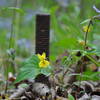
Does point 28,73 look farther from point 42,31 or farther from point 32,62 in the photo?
point 42,31

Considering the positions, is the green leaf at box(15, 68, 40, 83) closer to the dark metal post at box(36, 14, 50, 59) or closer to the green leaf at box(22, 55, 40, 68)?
the green leaf at box(22, 55, 40, 68)

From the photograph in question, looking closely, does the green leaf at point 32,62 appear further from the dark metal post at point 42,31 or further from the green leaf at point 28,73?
the dark metal post at point 42,31

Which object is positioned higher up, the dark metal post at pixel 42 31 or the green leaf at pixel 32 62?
the dark metal post at pixel 42 31

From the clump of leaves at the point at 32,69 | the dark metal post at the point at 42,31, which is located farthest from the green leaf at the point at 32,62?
the dark metal post at the point at 42,31

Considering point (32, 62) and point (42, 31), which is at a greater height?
point (42, 31)

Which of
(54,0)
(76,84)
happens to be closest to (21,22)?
→ (54,0)

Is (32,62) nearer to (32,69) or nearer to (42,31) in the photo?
(32,69)

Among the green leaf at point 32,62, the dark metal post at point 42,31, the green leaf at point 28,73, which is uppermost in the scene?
the dark metal post at point 42,31

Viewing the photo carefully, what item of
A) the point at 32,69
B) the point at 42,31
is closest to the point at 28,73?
the point at 32,69

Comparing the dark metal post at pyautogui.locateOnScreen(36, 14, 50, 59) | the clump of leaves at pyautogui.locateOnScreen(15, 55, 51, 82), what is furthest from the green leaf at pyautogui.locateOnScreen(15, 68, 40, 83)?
the dark metal post at pyautogui.locateOnScreen(36, 14, 50, 59)

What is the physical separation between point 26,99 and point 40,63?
33 cm

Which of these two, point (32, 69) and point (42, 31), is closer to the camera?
point (32, 69)

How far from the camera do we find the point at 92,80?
2066mm

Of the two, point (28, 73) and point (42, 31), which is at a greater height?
point (42, 31)
